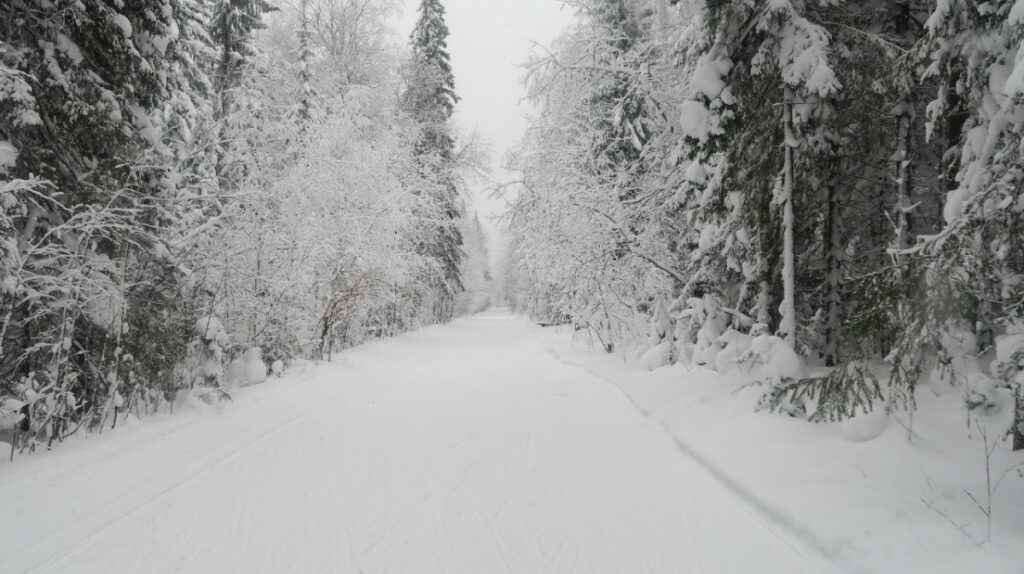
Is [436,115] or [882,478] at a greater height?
[436,115]

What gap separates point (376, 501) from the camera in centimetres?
386

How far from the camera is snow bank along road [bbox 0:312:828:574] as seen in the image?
119 inches

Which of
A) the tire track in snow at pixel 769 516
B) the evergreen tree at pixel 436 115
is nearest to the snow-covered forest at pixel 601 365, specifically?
the tire track in snow at pixel 769 516

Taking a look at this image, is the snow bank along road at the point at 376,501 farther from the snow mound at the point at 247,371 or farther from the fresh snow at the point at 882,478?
the snow mound at the point at 247,371

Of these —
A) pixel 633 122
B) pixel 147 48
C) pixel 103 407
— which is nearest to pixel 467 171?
pixel 633 122

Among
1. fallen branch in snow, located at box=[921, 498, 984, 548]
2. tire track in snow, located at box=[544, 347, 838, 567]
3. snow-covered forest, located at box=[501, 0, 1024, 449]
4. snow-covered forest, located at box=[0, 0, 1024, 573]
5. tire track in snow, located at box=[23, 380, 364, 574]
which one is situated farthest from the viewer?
snow-covered forest, located at box=[501, 0, 1024, 449]

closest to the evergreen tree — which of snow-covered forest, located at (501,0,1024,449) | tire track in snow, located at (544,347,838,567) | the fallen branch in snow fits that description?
snow-covered forest, located at (501,0,1024,449)

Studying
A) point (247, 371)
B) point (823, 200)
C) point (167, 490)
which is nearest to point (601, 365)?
point (823, 200)

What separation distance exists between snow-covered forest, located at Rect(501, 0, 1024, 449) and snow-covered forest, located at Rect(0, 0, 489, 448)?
17.8 ft

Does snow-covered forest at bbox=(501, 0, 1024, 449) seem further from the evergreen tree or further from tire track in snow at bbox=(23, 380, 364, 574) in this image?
the evergreen tree

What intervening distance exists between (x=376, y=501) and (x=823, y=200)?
589 centimetres

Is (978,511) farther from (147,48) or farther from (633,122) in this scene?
(633,122)

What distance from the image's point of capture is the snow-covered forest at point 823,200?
138 inches

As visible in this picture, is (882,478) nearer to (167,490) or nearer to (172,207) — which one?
(167,490)
